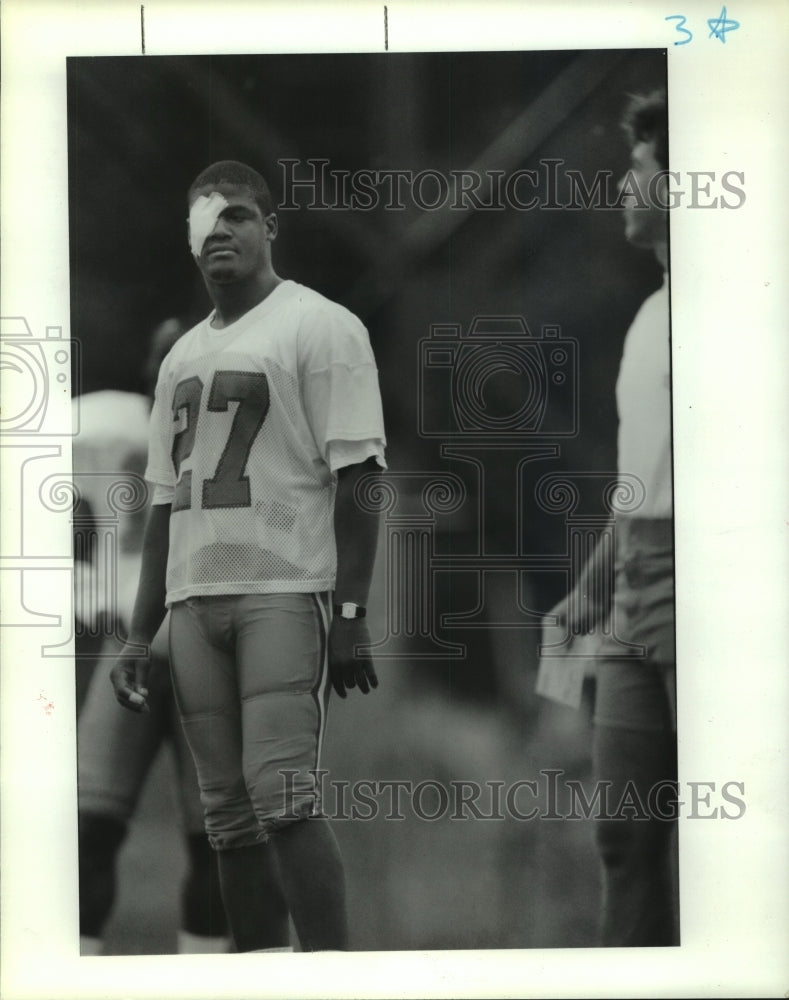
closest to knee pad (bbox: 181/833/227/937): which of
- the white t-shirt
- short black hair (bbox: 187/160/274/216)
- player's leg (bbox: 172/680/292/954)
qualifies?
player's leg (bbox: 172/680/292/954)

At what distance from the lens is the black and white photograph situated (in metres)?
2.27

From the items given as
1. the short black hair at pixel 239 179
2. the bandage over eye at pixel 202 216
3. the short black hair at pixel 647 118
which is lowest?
the bandage over eye at pixel 202 216

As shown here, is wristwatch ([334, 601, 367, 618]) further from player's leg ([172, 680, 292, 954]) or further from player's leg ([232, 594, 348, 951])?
player's leg ([172, 680, 292, 954])

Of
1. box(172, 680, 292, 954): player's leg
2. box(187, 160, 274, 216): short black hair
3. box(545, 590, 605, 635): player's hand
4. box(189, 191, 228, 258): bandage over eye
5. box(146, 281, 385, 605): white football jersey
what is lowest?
box(172, 680, 292, 954): player's leg

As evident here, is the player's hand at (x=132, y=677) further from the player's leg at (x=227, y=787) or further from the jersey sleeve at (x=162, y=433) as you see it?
the jersey sleeve at (x=162, y=433)

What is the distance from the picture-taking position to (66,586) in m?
2.31

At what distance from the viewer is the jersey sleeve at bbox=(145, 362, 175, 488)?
7.51 feet

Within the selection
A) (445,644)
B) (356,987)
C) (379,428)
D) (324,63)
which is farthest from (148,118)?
(356,987)

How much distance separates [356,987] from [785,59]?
237 centimetres

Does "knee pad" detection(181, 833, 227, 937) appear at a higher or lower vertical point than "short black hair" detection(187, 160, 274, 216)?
lower

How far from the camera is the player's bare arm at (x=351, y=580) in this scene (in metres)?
2.26

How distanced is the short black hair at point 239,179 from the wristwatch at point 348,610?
91cm

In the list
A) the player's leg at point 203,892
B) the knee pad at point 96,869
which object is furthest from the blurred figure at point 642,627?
the knee pad at point 96,869

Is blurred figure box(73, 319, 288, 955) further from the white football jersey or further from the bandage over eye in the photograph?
the bandage over eye
